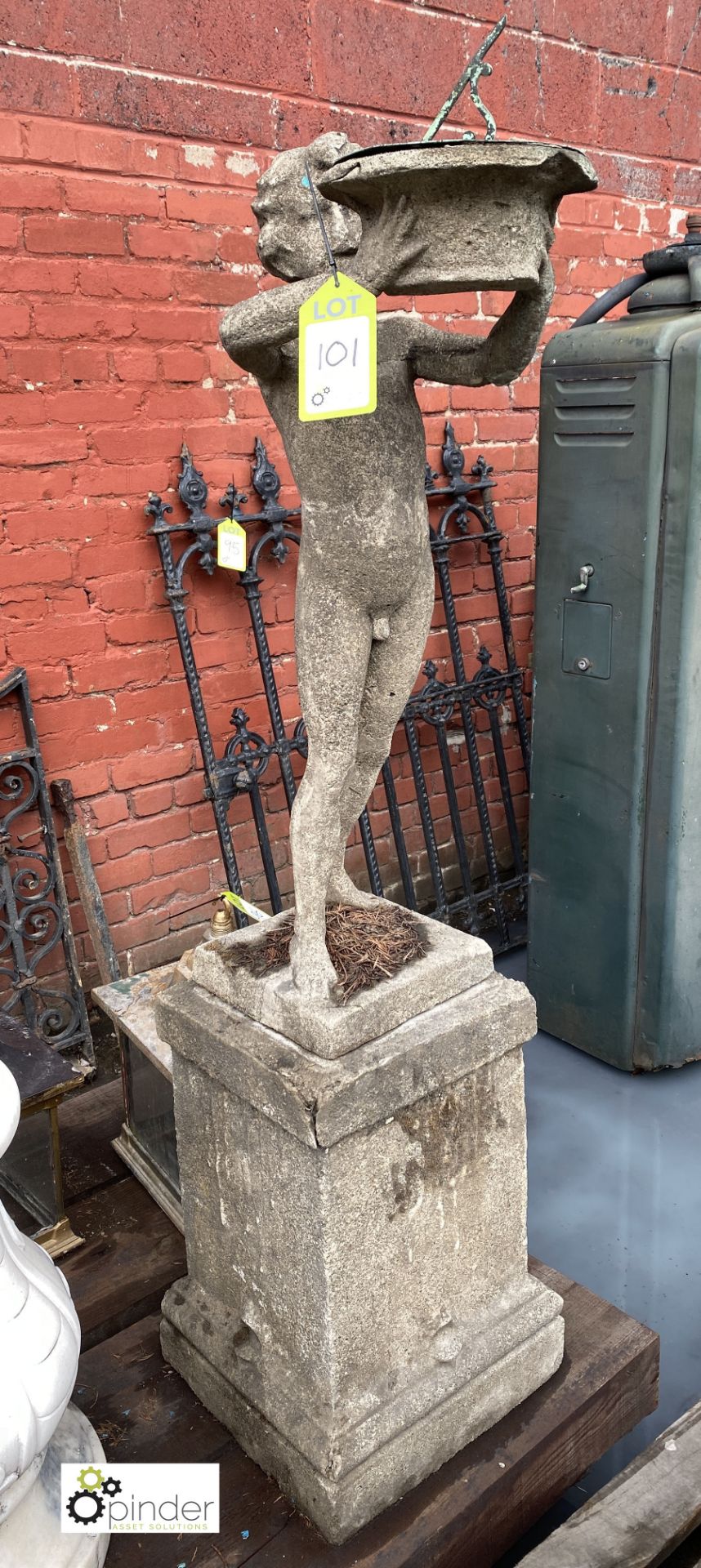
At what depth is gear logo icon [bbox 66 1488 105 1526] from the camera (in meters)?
1.55

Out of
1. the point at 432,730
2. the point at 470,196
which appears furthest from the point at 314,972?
the point at 432,730

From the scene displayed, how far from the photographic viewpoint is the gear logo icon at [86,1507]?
1.55 m

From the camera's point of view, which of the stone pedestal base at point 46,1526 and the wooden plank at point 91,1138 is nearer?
the stone pedestal base at point 46,1526

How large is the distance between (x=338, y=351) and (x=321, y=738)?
0.57 meters

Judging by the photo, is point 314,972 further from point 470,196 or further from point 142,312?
point 142,312

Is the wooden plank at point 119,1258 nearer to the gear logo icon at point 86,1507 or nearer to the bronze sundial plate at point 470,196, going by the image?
the gear logo icon at point 86,1507

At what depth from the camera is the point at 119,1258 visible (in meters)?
2.22

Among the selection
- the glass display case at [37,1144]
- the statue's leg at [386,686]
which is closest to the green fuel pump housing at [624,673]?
the statue's leg at [386,686]

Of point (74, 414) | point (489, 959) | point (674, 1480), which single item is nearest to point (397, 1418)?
point (674, 1480)

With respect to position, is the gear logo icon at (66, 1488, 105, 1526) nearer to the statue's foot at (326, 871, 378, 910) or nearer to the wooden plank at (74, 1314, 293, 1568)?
the wooden plank at (74, 1314, 293, 1568)

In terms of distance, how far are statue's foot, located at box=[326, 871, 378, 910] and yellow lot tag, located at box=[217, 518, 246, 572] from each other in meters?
1.12

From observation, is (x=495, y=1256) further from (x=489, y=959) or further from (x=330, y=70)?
(x=330, y=70)

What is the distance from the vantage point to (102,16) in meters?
2.49

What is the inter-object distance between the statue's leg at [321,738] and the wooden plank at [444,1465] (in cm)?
81
